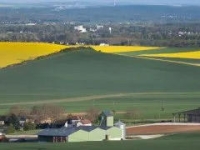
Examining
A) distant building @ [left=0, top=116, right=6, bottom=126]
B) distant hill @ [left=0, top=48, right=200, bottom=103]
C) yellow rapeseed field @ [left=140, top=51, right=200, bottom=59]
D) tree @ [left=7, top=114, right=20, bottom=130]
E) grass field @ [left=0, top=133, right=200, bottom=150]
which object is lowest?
yellow rapeseed field @ [left=140, top=51, right=200, bottom=59]

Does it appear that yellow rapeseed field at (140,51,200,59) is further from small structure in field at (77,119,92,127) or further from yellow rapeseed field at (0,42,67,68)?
small structure in field at (77,119,92,127)

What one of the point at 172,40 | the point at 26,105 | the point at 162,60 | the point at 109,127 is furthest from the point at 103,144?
the point at 172,40

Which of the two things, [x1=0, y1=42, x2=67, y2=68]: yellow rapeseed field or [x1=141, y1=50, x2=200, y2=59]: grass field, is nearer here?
[x1=0, y1=42, x2=67, y2=68]: yellow rapeseed field

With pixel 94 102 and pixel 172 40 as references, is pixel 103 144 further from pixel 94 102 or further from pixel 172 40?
pixel 172 40

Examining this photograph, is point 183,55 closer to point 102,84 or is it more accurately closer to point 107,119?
point 102,84

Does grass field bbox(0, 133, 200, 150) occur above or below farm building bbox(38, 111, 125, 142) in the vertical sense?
above

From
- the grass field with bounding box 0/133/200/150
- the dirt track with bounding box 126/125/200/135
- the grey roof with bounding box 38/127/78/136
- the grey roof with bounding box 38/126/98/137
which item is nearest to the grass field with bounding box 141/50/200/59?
the dirt track with bounding box 126/125/200/135
